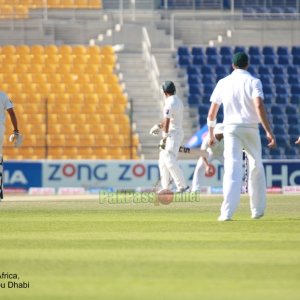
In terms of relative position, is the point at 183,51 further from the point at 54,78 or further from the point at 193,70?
the point at 54,78

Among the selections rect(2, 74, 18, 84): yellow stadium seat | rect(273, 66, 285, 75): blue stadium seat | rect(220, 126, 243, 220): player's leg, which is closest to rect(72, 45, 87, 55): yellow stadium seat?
rect(2, 74, 18, 84): yellow stadium seat

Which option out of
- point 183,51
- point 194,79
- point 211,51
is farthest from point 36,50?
point 211,51

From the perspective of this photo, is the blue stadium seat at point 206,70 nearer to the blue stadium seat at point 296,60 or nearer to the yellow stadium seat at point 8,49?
the blue stadium seat at point 296,60

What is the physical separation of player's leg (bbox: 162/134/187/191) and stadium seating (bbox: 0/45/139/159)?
10576 mm

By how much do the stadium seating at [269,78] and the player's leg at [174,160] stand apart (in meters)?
13.4

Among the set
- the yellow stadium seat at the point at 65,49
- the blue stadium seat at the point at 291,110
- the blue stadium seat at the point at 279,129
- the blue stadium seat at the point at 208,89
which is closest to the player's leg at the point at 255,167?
the blue stadium seat at the point at 279,129

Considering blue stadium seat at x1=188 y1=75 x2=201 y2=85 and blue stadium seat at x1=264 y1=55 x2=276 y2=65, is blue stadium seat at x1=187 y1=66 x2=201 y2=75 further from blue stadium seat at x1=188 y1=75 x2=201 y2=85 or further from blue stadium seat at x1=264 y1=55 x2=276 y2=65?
blue stadium seat at x1=264 y1=55 x2=276 y2=65

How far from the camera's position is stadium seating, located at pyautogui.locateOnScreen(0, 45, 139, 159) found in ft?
114

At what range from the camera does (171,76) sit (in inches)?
1542

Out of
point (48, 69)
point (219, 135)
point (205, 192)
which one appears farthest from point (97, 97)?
point (219, 135)

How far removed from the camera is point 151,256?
434 inches

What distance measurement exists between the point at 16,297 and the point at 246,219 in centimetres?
758

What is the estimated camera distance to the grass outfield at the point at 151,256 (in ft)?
29.3

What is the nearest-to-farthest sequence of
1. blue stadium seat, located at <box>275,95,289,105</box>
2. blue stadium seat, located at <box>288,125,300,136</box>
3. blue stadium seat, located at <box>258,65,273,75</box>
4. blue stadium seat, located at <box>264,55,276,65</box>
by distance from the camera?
blue stadium seat, located at <box>288,125,300,136</box> < blue stadium seat, located at <box>275,95,289,105</box> < blue stadium seat, located at <box>258,65,273,75</box> < blue stadium seat, located at <box>264,55,276,65</box>
